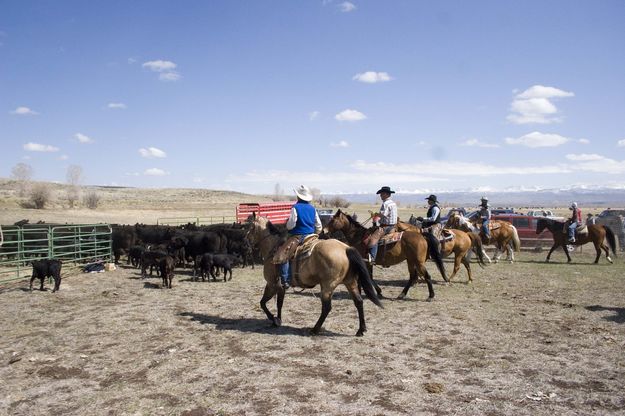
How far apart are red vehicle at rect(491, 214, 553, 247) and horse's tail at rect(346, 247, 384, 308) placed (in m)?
17.3

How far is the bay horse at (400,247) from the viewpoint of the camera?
33.9ft

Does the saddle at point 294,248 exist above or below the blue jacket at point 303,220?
below

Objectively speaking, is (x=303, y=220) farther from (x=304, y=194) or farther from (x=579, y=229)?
(x=579, y=229)

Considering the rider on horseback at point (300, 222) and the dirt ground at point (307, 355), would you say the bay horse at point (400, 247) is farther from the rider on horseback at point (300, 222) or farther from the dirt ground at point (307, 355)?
the rider on horseback at point (300, 222)

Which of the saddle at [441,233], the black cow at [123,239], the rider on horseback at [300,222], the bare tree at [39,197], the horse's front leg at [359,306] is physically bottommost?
the horse's front leg at [359,306]

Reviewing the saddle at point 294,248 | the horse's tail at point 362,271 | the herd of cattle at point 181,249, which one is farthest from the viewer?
the herd of cattle at point 181,249

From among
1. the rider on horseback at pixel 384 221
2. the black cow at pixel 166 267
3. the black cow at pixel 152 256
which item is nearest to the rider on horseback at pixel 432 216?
the rider on horseback at pixel 384 221

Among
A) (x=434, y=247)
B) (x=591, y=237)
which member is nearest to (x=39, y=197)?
(x=434, y=247)

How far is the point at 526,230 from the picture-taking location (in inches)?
883

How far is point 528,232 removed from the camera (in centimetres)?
2234

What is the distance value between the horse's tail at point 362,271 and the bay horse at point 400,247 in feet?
10.2

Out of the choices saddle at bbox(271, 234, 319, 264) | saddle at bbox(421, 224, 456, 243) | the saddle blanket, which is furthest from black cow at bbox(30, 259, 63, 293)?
saddle at bbox(421, 224, 456, 243)

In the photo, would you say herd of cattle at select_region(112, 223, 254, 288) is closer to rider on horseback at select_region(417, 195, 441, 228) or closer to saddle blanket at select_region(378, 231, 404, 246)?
saddle blanket at select_region(378, 231, 404, 246)

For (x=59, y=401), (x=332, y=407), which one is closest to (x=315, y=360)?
(x=332, y=407)
